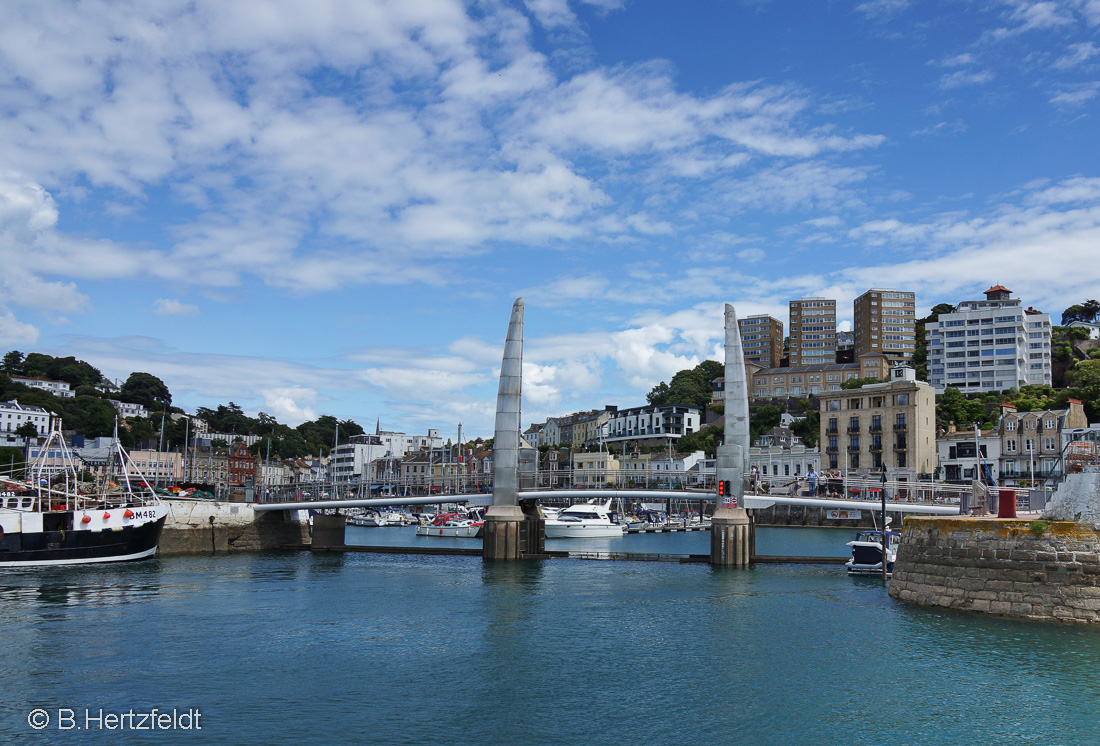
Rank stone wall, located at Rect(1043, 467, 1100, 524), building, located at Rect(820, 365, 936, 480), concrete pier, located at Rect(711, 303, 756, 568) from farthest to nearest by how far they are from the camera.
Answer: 1. building, located at Rect(820, 365, 936, 480)
2. concrete pier, located at Rect(711, 303, 756, 568)
3. stone wall, located at Rect(1043, 467, 1100, 524)

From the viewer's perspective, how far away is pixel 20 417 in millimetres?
165250

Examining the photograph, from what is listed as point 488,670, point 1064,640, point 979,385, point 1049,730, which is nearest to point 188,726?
point 488,670

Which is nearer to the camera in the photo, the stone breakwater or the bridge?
the stone breakwater

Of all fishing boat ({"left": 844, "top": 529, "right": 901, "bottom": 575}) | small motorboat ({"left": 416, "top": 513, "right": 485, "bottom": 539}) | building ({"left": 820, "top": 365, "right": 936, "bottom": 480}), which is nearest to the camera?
fishing boat ({"left": 844, "top": 529, "right": 901, "bottom": 575})

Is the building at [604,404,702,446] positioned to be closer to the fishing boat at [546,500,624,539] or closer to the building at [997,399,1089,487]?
the building at [997,399,1089,487]

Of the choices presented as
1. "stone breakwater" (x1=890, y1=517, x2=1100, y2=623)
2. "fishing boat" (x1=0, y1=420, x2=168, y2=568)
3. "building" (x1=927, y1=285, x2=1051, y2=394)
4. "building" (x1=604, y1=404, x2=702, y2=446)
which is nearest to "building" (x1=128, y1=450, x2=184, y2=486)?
"building" (x1=604, y1=404, x2=702, y2=446)

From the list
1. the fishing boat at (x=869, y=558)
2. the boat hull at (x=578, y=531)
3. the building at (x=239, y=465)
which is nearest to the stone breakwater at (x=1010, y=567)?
the fishing boat at (x=869, y=558)

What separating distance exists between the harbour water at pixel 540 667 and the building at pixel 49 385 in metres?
170

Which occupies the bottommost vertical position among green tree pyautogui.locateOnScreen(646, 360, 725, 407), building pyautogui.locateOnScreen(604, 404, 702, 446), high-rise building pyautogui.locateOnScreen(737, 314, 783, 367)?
building pyautogui.locateOnScreen(604, 404, 702, 446)

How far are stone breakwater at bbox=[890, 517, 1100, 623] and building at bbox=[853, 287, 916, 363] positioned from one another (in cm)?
14222

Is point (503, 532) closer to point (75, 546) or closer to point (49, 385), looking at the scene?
point (75, 546)

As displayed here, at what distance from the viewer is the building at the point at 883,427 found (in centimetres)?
10381

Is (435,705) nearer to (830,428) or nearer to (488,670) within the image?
(488,670)

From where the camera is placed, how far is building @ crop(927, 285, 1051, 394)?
138 meters
